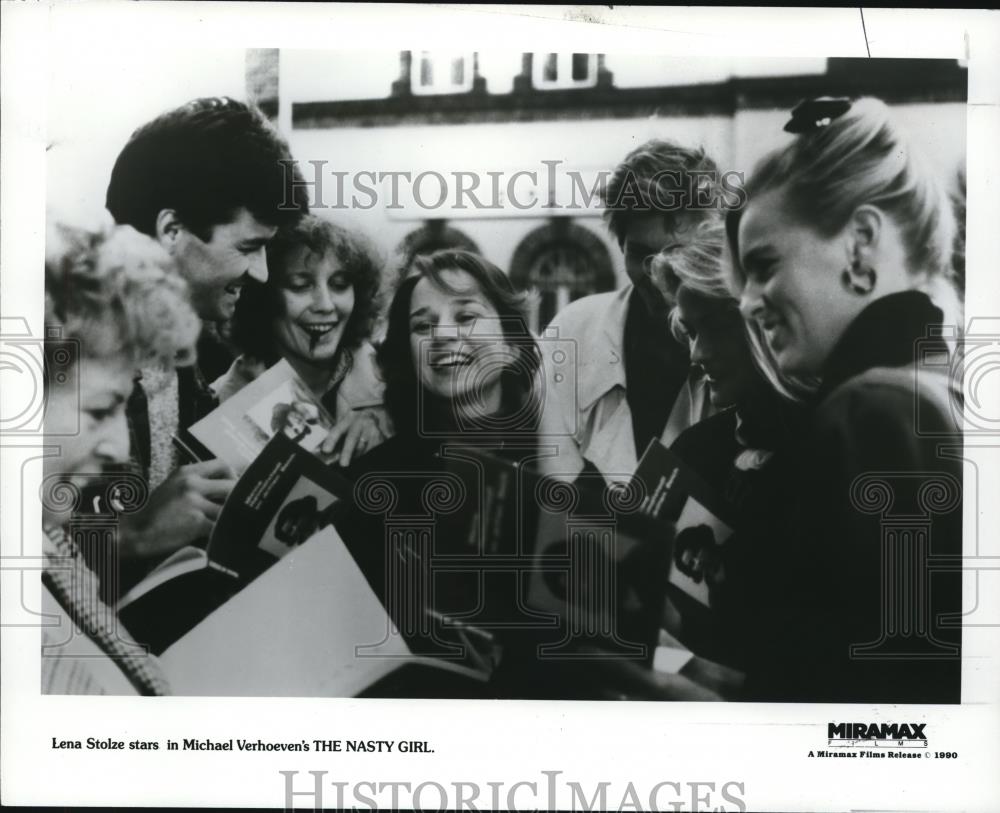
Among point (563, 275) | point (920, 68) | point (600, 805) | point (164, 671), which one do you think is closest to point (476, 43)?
point (563, 275)

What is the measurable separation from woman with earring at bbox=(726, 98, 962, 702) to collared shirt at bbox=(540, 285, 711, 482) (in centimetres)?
38

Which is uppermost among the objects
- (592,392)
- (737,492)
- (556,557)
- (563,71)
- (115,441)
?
(563,71)

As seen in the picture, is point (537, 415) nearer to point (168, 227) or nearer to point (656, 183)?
point (656, 183)

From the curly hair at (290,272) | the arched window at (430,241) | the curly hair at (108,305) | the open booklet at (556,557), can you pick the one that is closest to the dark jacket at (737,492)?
the open booklet at (556,557)

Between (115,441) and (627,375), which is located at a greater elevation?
(627,375)

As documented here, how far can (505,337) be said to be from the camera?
108 inches

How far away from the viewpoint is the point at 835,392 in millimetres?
2738

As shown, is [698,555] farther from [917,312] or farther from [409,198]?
[409,198]

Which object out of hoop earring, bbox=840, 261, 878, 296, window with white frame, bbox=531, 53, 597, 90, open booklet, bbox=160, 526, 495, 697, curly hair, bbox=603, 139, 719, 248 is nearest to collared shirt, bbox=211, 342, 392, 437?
open booklet, bbox=160, 526, 495, 697

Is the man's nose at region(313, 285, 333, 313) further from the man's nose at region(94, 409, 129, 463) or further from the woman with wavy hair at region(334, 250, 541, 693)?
the man's nose at region(94, 409, 129, 463)

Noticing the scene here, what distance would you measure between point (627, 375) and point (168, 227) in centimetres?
143

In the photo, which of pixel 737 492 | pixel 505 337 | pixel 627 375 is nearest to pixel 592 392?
pixel 627 375

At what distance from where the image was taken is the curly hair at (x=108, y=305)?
109 inches

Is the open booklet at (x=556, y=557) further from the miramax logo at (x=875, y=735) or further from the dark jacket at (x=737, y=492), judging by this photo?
the miramax logo at (x=875, y=735)
